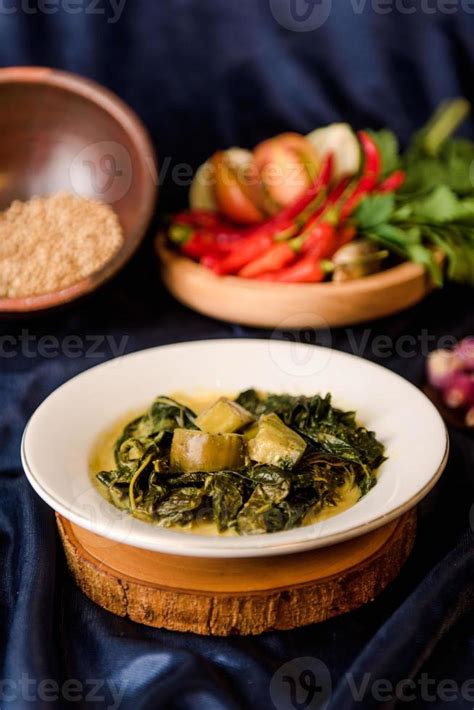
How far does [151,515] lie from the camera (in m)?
1.90

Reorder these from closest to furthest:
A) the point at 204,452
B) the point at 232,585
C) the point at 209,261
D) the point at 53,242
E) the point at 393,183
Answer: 1. the point at 232,585
2. the point at 204,452
3. the point at 53,242
4. the point at 209,261
5. the point at 393,183

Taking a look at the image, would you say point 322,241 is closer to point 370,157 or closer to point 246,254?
point 246,254

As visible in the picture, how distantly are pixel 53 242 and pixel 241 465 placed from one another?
48.6 inches

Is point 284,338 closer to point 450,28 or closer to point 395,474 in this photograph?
point 395,474

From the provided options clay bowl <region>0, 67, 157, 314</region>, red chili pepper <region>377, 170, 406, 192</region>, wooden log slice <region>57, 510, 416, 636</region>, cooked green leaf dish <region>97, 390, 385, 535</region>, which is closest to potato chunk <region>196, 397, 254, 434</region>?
cooked green leaf dish <region>97, 390, 385, 535</region>

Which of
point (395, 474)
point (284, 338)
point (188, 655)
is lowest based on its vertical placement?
point (284, 338)

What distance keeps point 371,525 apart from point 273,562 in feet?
0.84

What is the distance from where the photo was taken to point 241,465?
2.07 meters

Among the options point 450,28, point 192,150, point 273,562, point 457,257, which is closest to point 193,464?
point 273,562

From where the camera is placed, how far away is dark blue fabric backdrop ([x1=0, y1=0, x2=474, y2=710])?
180cm

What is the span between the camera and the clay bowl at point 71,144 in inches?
122

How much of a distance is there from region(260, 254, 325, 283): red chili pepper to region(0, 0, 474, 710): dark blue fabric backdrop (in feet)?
0.69

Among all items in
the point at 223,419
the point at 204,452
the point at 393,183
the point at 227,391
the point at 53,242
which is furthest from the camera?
the point at 393,183

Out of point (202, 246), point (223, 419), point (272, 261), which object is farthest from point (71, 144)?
point (223, 419)
